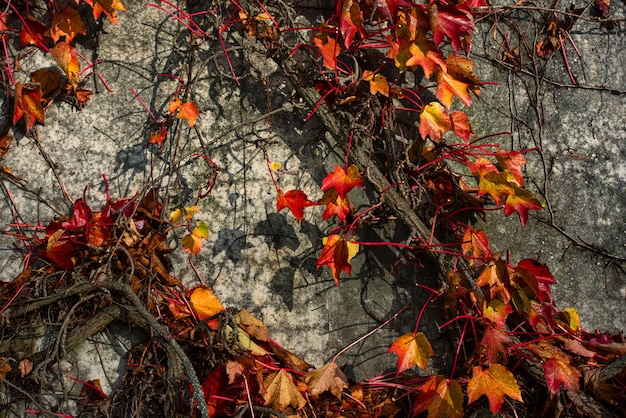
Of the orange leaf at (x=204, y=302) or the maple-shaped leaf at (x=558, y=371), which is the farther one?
the orange leaf at (x=204, y=302)

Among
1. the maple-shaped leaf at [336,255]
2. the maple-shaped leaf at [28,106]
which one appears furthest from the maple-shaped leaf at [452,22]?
the maple-shaped leaf at [28,106]

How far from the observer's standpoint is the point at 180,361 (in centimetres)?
206

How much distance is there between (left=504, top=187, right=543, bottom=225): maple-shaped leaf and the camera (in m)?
2.19

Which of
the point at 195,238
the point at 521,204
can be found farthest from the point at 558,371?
the point at 195,238

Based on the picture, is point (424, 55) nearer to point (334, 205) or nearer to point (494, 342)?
point (334, 205)

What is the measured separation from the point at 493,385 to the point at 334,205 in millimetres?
824

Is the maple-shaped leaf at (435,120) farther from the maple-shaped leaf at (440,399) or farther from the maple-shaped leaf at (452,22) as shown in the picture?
the maple-shaped leaf at (440,399)

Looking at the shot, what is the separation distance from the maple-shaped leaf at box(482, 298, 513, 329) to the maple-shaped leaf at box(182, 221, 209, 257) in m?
1.04

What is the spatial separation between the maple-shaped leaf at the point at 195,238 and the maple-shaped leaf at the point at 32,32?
Result: 895mm

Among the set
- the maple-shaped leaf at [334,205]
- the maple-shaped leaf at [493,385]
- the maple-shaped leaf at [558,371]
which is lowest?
the maple-shaped leaf at [558,371]

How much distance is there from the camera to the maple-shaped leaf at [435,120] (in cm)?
225

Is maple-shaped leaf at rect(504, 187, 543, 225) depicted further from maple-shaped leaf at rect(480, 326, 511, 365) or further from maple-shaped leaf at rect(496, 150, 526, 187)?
maple-shaped leaf at rect(480, 326, 511, 365)

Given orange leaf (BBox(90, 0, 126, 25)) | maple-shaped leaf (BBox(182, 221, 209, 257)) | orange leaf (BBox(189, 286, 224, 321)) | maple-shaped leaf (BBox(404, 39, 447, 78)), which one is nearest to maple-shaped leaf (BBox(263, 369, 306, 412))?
orange leaf (BBox(189, 286, 224, 321))

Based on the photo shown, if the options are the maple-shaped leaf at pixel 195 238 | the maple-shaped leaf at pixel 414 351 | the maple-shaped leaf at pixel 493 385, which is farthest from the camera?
the maple-shaped leaf at pixel 195 238
